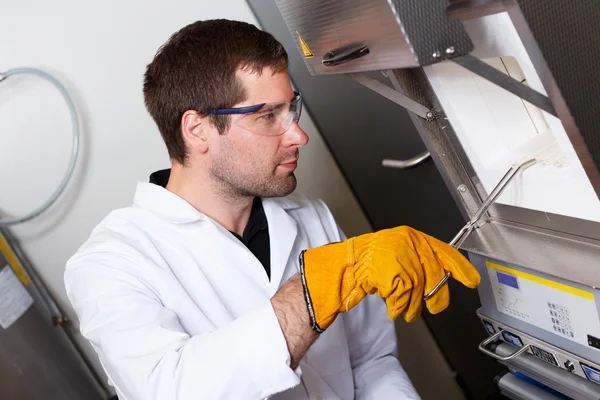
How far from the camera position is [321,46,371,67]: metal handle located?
928 mm

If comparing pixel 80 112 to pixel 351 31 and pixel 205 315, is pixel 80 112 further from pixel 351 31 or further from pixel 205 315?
pixel 351 31

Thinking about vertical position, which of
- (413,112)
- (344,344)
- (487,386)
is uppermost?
(413,112)

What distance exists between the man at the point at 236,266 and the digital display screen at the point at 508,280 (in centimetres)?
12

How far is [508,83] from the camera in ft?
2.74

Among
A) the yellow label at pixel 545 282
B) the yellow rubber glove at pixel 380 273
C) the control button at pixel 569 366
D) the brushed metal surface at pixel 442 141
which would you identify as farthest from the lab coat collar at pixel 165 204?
the control button at pixel 569 366

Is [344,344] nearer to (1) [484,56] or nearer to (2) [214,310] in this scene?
(2) [214,310]

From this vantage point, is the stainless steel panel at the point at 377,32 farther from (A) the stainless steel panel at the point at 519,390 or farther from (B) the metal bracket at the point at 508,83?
(A) the stainless steel panel at the point at 519,390

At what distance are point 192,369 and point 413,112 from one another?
2.09 feet

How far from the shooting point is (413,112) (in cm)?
117

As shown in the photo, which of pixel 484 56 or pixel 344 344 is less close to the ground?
pixel 484 56

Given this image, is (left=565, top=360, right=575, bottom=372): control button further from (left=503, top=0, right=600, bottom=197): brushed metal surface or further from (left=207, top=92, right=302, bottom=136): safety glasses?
(left=207, top=92, right=302, bottom=136): safety glasses

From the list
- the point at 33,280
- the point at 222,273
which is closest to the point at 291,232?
the point at 222,273

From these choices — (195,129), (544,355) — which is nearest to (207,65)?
(195,129)

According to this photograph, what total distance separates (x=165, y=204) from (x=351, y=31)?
61 cm
